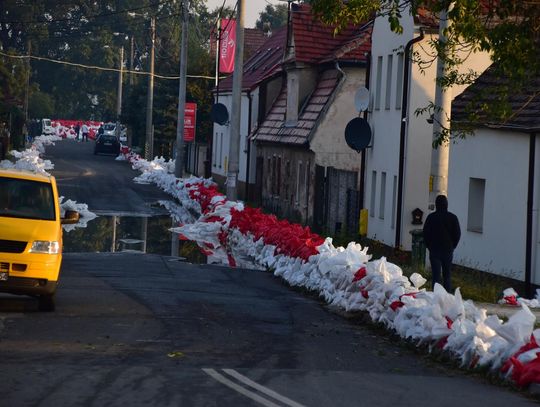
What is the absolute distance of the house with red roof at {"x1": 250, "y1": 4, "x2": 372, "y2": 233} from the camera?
37594 mm

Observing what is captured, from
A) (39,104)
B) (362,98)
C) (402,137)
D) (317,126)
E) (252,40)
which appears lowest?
(402,137)

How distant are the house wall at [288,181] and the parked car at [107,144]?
4668cm

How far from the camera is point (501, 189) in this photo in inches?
976

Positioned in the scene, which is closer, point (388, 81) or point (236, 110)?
point (388, 81)

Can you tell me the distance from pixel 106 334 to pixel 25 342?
118 centimetres

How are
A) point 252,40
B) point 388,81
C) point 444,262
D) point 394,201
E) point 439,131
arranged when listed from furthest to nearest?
point 252,40, point 388,81, point 394,201, point 439,131, point 444,262

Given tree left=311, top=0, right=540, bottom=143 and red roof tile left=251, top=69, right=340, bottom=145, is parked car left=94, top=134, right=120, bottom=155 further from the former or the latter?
tree left=311, top=0, right=540, bottom=143

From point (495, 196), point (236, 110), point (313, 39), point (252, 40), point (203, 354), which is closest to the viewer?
point (203, 354)

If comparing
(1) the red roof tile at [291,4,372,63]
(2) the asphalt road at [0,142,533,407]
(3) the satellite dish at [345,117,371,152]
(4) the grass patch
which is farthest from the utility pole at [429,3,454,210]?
(1) the red roof tile at [291,4,372,63]

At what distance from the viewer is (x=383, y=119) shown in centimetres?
3325

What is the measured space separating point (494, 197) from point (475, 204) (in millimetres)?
1636

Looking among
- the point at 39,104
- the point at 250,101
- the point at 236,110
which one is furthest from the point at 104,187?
the point at 39,104

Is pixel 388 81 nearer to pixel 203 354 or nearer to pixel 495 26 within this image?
pixel 495 26

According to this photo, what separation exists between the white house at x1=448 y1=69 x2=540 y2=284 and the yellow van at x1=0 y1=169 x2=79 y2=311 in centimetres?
847
